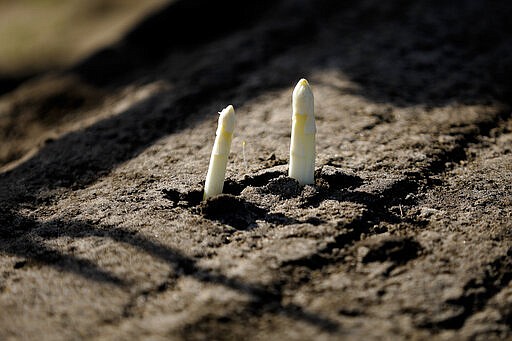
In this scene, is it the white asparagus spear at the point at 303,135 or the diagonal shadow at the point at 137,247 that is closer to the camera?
the diagonal shadow at the point at 137,247

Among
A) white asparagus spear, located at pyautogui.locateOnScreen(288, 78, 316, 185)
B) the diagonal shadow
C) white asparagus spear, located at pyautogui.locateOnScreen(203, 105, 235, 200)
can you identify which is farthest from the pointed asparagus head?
the diagonal shadow

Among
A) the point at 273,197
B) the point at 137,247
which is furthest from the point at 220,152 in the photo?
the point at 137,247

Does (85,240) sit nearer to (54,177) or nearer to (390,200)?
(54,177)

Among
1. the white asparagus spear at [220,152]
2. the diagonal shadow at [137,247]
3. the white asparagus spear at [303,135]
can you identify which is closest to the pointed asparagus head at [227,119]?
the white asparagus spear at [220,152]

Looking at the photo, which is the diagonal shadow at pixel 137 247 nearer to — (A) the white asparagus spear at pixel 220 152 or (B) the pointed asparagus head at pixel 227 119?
(A) the white asparagus spear at pixel 220 152

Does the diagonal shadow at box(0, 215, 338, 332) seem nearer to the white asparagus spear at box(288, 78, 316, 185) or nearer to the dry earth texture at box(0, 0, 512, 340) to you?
the dry earth texture at box(0, 0, 512, 340)

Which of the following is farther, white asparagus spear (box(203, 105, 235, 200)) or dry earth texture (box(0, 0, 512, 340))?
white asparagus spear (box(203, 105, 235, 200))

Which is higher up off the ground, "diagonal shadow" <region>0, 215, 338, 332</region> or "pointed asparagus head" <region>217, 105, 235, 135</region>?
"pointed asparagus head" <region>217, 105, 235, 135</region>
